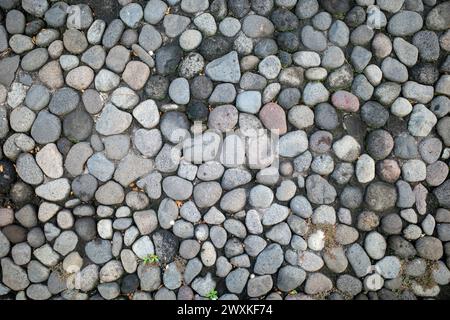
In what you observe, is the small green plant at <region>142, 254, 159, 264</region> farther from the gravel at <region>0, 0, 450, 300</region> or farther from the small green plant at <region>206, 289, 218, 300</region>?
the small green plant at <region>206, 289, 218, 300</region>

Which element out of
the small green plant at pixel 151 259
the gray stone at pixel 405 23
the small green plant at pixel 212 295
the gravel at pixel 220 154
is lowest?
the small green plant at pixel 212 295

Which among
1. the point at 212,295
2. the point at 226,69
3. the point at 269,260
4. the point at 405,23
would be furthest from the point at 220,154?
the point at 405,23

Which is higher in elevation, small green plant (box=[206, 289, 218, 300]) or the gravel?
the gravel

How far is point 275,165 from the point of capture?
2.46 meters

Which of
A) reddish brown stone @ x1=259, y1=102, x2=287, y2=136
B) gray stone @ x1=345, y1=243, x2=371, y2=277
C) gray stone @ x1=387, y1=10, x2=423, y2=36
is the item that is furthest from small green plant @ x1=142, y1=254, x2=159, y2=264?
gray stone @ x1=387, y1=10, x2=423, y2=36

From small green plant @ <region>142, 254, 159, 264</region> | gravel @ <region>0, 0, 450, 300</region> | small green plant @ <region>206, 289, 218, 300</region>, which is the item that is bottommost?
small green plant @ <region>206, 289, 218, 300</region>

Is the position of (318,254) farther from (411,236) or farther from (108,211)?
(108,211)

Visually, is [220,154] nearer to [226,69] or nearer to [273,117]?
[273,117]

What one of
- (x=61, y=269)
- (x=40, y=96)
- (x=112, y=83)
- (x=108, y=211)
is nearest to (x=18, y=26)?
(x=40, y=96)

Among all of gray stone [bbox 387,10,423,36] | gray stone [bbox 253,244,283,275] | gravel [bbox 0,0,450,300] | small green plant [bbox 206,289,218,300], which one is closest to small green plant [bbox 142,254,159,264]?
gravel [bbox 0,0,450,300]

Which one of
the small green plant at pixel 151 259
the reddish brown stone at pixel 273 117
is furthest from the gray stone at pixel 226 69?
the small green plant at pixel 151 259

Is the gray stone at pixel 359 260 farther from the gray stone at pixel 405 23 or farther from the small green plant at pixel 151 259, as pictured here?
the gray stone at pixel 405 23

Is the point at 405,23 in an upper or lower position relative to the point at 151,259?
upper

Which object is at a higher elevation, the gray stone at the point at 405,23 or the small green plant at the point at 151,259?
the gray stone at the point at 405,23
